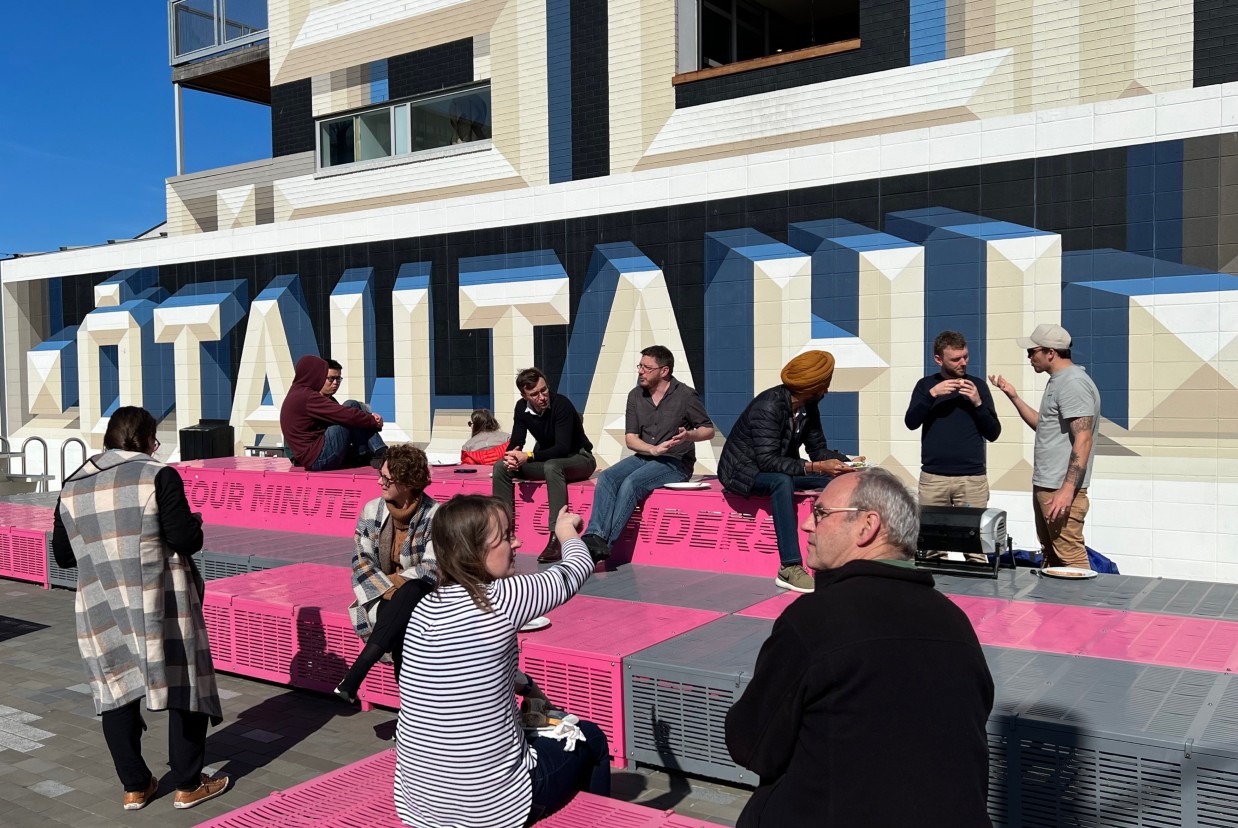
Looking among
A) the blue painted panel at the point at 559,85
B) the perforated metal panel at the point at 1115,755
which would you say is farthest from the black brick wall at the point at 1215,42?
the blue painted panel at the point at 559,85

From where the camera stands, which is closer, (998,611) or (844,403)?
(998,611)

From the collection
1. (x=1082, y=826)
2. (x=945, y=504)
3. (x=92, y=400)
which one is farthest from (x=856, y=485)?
(x=92, y=400)

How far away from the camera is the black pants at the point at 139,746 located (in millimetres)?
4426

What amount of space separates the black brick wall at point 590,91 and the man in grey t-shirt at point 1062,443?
6703 mm

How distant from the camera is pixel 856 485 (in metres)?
2.40

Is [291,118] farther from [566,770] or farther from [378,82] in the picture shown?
[566,770]

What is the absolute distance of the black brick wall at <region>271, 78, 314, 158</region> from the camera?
598 inches

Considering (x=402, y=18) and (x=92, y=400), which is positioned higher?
(x=402, y=18)

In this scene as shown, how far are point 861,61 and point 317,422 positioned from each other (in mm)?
6746

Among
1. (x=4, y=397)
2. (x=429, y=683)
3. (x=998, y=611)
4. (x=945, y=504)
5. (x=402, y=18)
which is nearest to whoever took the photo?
(x=429, y=683)

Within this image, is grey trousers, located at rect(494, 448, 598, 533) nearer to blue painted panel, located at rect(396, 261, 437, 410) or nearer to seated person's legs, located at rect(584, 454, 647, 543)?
seated person's legs, located at rect(584, 454, 647, 543)

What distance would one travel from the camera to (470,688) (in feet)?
10.2

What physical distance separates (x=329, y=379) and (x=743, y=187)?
4.80 m

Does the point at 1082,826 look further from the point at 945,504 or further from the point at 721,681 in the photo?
→ the point at 945,504
